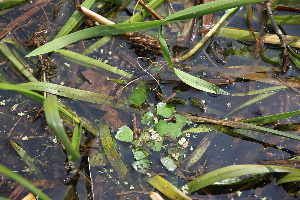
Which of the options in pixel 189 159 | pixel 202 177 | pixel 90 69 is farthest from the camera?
pixel 90 69

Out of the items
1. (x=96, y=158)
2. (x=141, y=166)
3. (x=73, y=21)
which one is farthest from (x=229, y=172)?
(x=73, y=21)

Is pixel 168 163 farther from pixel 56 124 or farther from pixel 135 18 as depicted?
pixel 135 18

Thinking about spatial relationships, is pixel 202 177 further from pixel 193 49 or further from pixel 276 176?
pixel 193 49

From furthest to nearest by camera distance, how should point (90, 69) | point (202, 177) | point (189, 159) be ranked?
point (90, 69) < point (189, 159) < point (202, 177)

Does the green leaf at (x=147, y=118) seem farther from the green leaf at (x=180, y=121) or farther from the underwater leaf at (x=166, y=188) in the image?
the underwater leaf at (x=166, y=188)

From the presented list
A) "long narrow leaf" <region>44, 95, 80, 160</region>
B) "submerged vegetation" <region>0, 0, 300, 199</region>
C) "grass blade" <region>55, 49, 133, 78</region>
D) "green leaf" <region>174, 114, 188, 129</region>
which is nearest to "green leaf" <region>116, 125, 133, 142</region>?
"submerged vegetation" <region>0, 0, 300, 199</region>

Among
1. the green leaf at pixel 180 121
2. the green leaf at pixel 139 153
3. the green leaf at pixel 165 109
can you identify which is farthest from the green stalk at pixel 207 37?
the green leaf at pixel 139 153

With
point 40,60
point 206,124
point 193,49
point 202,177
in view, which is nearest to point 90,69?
point 40,60
